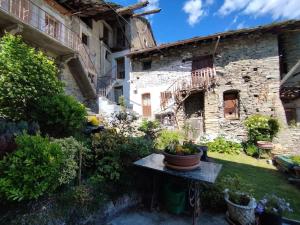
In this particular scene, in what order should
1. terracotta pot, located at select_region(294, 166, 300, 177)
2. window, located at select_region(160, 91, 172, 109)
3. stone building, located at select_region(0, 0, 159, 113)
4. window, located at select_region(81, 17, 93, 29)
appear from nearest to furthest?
1. terracotta pot, located at select_region(294, 166, 300, 177)
2. stone building, located at select_region(0, 0, 159, 113)
3. window, located at select_region(160, 91, 172, 109)
4. window, located at select_region(81, 17, 93, 29)

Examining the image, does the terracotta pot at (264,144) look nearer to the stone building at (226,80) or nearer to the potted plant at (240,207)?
the stone building at (226,80)

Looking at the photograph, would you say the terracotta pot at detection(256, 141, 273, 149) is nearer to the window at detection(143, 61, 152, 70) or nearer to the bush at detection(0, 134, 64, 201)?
the window at detection(143, 61, 152, 70)

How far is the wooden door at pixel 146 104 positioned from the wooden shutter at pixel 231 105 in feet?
16.3

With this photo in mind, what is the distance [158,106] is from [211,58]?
449cm

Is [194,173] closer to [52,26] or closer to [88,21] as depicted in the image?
[52,26]

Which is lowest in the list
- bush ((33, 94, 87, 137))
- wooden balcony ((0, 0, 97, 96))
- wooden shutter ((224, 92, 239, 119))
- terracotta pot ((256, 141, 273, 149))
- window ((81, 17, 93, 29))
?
terracotta pot ((256, 141, 273, 149))

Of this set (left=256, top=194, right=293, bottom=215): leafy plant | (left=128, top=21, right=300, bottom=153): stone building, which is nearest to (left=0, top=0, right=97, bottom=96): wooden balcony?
(left=128, top=21, right=300, bottom=153): stone building

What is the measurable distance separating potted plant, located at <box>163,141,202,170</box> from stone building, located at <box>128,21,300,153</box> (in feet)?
26.6

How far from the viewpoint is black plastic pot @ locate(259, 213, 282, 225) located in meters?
2.72

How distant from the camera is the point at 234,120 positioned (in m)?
10.9

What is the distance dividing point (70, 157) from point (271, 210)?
127 inches

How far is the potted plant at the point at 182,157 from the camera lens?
3.03 metres

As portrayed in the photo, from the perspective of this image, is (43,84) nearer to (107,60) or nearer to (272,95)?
(272,95)

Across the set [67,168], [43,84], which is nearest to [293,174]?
[67,168]
